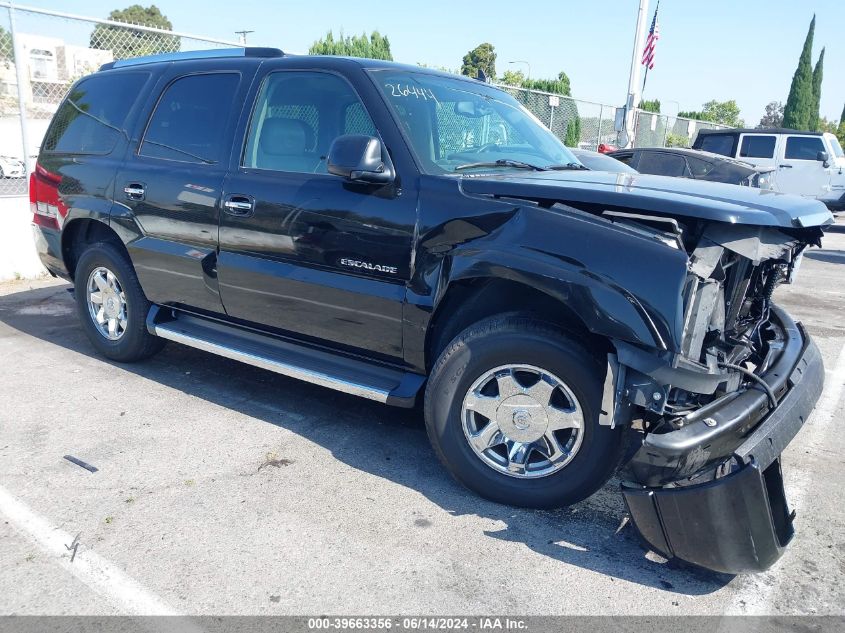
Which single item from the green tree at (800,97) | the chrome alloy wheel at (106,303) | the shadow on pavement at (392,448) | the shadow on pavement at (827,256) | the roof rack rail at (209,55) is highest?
the green tree at (800,97)

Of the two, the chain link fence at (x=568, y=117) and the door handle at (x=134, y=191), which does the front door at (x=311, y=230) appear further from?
the chain link fence at (x=568, y=117)

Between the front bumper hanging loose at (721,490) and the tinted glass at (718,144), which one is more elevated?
the tinted glass at (718,144)

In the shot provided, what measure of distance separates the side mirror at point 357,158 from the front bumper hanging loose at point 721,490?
5.84 ft

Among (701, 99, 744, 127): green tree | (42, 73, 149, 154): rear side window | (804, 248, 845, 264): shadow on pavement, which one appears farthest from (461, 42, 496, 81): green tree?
(42, 73, 149, 154): rear side window

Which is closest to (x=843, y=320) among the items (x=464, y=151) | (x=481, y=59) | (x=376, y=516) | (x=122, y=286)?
(x=464, y=151)

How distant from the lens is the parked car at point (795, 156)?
15.9 metres

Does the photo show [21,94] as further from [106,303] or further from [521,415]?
[521,415]

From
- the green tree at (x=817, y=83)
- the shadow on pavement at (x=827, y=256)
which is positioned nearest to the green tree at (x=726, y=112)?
the green tree at (x=817, y=83)

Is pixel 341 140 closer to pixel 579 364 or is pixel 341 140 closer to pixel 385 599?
pixel 579 364

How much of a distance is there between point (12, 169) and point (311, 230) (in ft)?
19.9

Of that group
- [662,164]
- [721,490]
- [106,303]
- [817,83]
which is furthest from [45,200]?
[817,83]

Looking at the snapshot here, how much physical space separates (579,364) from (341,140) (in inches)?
61.3

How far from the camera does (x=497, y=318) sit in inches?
126

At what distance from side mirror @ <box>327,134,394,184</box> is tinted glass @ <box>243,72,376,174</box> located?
313 mm
